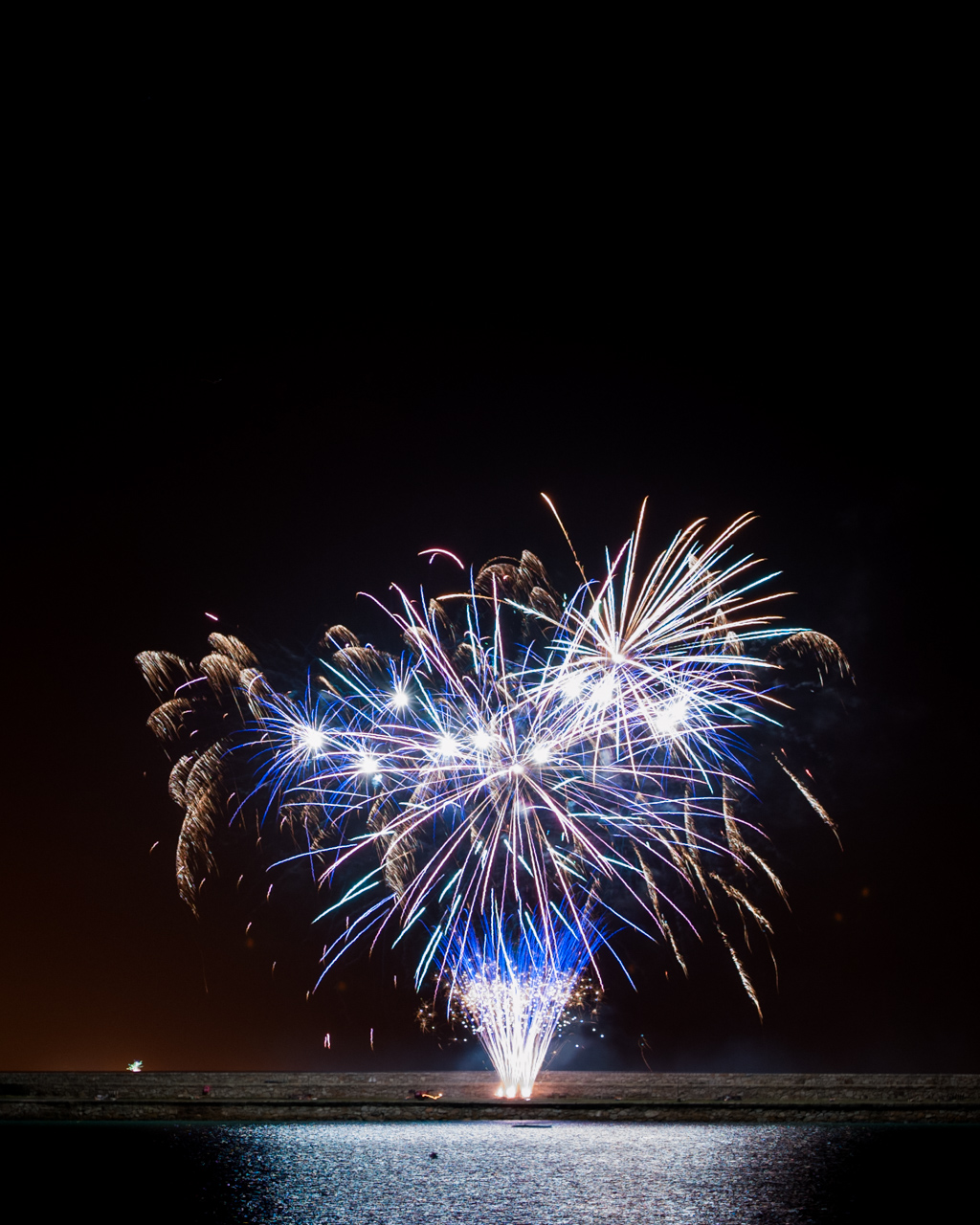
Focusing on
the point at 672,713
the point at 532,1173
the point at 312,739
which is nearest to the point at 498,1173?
the point at 532,1173

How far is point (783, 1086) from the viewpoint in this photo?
789 inches

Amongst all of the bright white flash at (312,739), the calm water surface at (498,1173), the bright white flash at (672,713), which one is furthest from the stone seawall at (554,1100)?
the bright white flash at (672,713)

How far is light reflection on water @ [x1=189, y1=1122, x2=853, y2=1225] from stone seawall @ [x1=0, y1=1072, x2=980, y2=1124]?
2023mm

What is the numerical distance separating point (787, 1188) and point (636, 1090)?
11088 millimetres

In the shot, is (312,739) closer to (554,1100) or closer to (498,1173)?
(498,1173)

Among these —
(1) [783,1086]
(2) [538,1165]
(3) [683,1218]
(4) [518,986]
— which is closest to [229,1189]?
(2) [538,1165]

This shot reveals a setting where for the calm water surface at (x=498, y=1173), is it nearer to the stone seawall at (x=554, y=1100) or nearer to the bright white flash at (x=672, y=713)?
the stone seawall at (x=554, y=1100)


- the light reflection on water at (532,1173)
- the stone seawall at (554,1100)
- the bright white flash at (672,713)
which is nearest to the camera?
the light reflection on water at (532,1173)

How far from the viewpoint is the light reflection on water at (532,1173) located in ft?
28.4

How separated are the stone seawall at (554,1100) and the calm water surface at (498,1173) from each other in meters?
1.67

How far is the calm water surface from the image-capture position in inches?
344

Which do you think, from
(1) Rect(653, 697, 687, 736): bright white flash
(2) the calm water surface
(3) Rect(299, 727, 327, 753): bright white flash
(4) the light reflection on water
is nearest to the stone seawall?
(2) the calm water surface

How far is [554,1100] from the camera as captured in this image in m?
20.1

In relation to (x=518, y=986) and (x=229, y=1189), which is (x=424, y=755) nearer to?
(x=518, y=986)
